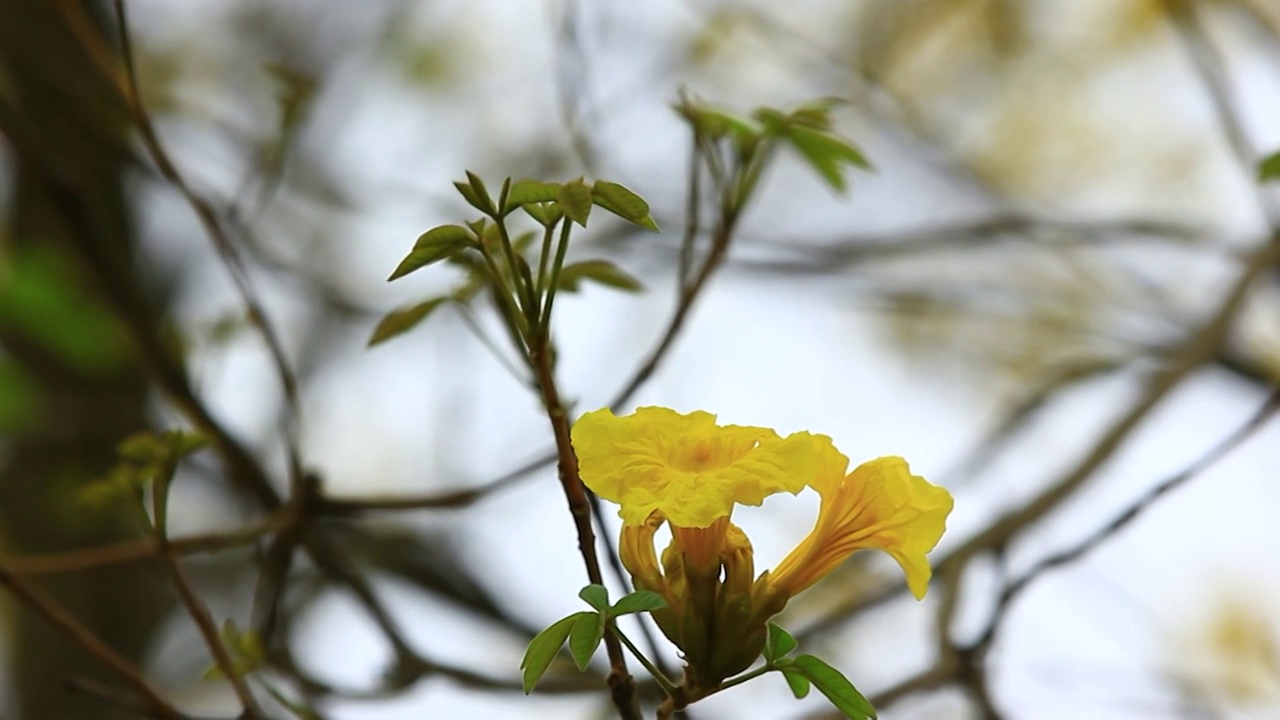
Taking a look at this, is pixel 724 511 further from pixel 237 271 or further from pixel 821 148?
pixel 237 271

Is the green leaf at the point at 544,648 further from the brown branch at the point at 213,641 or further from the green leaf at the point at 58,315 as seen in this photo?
the green leaf at the point at 58,315

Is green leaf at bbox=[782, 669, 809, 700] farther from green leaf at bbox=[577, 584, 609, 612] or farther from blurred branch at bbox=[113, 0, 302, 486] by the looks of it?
blurred branch at bbox=[113, 0, 302, 486]

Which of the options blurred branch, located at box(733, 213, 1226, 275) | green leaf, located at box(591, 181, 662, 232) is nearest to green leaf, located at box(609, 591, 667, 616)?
green leaf, located at box(591, 181, 662, 232)

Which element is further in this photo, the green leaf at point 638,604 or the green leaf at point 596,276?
the green leaf at point 596,276

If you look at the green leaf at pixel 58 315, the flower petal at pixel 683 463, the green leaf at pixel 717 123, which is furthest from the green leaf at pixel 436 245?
the green leaf at pixel 58 315

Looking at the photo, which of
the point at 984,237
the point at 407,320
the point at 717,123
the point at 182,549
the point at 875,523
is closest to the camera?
the point at 875,523

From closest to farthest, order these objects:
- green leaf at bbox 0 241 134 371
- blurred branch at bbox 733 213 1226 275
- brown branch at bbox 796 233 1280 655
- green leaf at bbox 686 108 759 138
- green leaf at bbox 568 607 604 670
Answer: green leaf at bbox 568 607 604 670 < green leaf at bbox 686 108 759 138 < brown branch at bbox 796 233 1280 655 < green leaf at bbox 0 241 134 371 < blurred branch at bbox 733 213 1226 275

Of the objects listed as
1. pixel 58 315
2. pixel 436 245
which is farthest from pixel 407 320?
pixel 58 315
